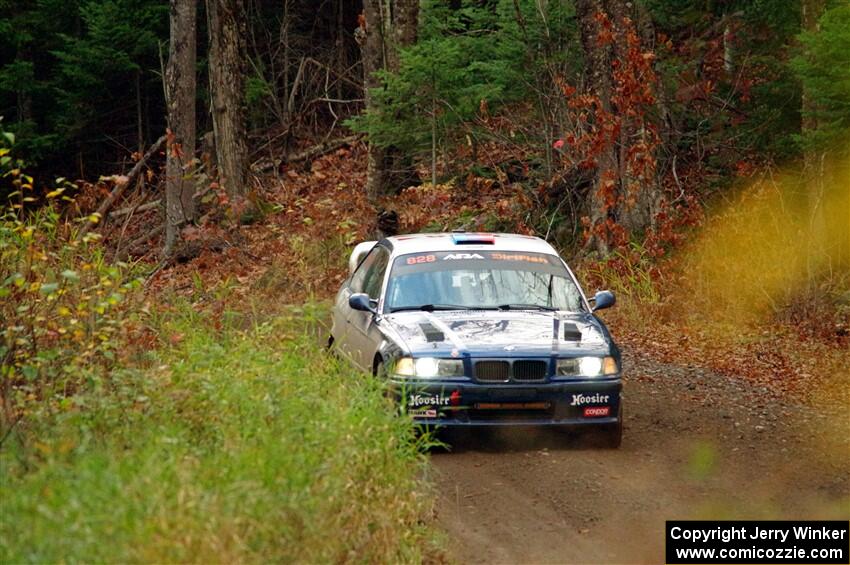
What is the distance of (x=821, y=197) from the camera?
1698 cm

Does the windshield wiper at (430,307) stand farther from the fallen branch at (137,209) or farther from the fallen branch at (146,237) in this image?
the fallen branch at (137,209)

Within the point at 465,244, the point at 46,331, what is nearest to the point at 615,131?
Result: the point at 465,244

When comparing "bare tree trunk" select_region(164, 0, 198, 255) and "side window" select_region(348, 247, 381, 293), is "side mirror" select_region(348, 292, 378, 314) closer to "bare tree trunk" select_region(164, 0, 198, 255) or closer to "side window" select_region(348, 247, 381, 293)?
"side window" select_region(348, 247, 381, 293)

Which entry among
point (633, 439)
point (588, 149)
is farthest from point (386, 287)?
point (588, 149)

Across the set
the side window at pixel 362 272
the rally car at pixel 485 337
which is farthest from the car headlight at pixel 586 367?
the side window at pixel 362 272

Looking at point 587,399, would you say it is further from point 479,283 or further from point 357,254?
point 357,254

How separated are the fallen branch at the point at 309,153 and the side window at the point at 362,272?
19.3 metres

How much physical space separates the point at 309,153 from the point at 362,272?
64.9 feet

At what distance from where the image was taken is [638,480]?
30.6ft

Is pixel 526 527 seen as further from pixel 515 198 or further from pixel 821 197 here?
pixel 515 198

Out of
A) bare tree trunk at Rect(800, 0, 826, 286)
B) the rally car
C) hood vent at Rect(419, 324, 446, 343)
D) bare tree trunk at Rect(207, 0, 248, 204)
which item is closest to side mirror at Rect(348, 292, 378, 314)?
the rally car

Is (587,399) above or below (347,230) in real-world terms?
above

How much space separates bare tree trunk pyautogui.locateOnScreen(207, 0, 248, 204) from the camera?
2591cm

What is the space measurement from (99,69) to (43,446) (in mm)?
25882
